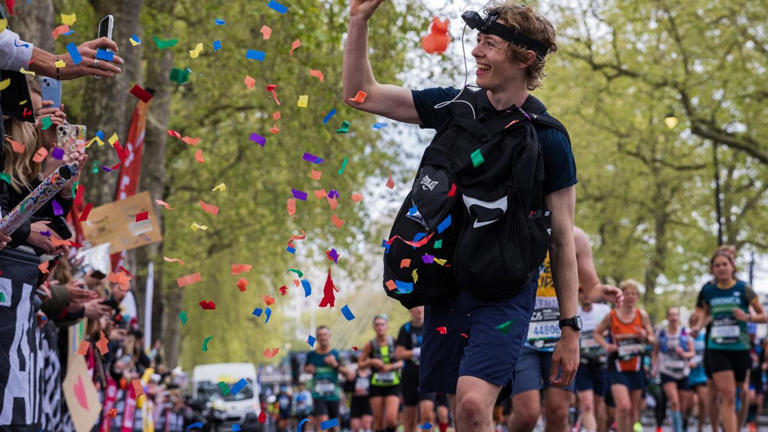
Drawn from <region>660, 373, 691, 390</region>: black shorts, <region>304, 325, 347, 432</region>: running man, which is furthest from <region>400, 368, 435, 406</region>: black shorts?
<region>660, 373, 691, 390</region>: black shorts

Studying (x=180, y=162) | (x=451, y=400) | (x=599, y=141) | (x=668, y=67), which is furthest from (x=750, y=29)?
(x=451, y=400)

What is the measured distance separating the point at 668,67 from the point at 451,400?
18.6m

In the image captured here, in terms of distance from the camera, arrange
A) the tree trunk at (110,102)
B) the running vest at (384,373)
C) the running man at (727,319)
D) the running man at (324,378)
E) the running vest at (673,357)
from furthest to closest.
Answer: the running man at (324,378) → the running vest at (673,357) → the running vest at (384,373) → the tree trunk at (110,102) → the running man at (727,319)

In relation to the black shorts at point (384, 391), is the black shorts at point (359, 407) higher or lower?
lower

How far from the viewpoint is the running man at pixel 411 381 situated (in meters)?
14.1

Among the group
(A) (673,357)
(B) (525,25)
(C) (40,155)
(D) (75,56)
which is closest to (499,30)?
(B) (525,25)

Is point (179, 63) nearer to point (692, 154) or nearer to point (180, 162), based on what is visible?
point (180, 162)

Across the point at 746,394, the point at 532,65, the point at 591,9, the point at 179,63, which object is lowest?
the point at 746,394

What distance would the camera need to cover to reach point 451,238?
4.77 metres

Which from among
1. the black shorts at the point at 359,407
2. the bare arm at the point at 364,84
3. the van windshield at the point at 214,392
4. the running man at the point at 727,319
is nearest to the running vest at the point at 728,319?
the running man at the point at 727,319

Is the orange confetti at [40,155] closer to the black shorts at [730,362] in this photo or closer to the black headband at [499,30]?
the black headband at [499,30]

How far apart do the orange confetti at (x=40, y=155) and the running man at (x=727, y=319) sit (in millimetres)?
8821

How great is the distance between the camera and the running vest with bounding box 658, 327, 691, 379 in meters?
18.2

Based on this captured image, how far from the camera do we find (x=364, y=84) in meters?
4.89
